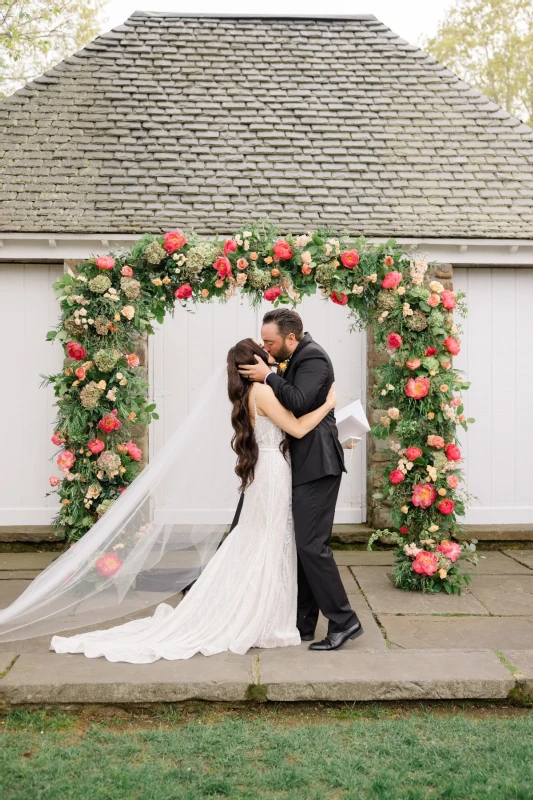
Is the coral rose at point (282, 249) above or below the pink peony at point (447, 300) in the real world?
above

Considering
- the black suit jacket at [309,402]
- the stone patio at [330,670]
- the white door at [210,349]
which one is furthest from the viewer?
the white door at [210,349]

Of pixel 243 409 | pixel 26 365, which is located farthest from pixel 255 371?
pixel 26 365

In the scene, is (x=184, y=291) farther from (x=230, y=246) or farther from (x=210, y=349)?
(x=210, y=349)

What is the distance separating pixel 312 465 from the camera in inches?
191

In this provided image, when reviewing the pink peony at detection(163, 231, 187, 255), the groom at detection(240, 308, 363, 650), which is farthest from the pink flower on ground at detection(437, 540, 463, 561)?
the pink peony at detection(163, 231, 187, 255)

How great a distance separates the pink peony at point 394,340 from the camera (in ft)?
Answer: 19.6

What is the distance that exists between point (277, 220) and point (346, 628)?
4.28 metres

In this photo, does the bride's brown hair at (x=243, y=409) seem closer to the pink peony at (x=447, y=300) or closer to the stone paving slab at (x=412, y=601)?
the stone paving slab at (x=412, y=601)

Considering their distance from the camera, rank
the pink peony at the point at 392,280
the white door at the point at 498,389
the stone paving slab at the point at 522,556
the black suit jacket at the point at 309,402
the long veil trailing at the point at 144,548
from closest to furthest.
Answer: the black suit jacket at the point at 309,402 → the long veil trailing at the point at 144,548 → the pink peony at the point at 392,280 → the stone paving slab at the point at 522,556 → the white door at the point at 498,389

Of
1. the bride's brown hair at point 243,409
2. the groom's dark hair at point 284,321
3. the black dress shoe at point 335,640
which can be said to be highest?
the groom's dark hair at point 284,321

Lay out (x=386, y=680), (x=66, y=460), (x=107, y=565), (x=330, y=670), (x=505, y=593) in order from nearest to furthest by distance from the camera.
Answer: (x=386, y=680)
(x=330, y=670)
(x=107, y=565)
(x=66, y=460)
(x=505, y=593)

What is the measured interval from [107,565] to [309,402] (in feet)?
5.23

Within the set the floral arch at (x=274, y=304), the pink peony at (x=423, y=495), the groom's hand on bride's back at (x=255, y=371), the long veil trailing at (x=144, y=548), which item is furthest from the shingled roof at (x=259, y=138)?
the groom's hand on bride's back at (x=255, y=371)

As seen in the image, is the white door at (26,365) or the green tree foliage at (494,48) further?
the green tree foliage at (494,48)
